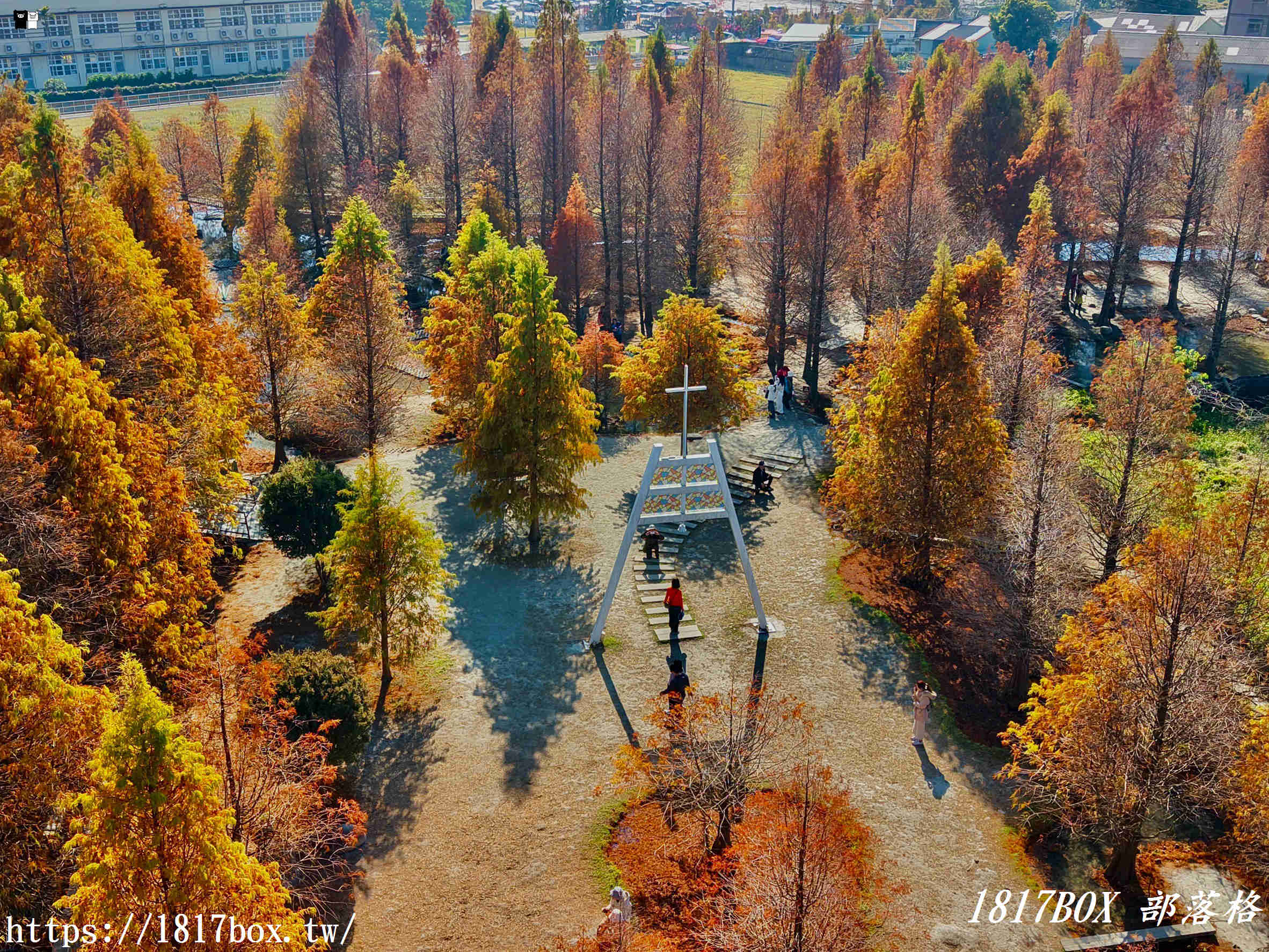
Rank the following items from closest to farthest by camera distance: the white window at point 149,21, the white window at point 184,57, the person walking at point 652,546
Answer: the person walking at point 652,546, the white window at point 149,21, the white window at point 184,57

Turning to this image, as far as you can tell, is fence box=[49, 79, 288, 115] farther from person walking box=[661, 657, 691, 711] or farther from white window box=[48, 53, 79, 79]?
person walking box=[661, 657, 691, 711]

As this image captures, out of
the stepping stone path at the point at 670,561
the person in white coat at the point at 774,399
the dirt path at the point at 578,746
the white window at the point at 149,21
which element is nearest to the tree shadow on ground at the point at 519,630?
the dirt path at the point at 578,746

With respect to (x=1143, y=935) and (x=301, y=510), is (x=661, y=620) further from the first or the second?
(x=1143, y=935)

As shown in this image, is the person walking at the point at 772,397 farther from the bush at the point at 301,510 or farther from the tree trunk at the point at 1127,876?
the tree trunk at the point at 1127,876

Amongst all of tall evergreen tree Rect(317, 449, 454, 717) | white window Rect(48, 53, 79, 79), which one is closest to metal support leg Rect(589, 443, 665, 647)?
tall evergreen tree Rect(317, 449, 454, 717)

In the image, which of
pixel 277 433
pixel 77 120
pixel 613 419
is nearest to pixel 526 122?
pixel 613 419

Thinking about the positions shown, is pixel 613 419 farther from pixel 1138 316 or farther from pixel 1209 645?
pixel 1138 316
